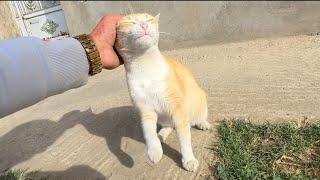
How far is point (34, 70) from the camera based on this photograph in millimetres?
1996

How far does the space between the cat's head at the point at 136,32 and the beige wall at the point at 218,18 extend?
3.55m

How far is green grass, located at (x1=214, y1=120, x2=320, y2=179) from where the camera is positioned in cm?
275

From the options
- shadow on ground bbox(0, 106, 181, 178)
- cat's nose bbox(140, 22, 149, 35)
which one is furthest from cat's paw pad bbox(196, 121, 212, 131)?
cat's nose bbox(140, 22, 149, 35)

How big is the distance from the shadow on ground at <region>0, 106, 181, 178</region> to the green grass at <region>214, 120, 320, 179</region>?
1.88 feet

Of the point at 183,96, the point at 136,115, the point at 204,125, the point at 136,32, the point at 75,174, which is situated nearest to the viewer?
the point at 136,32

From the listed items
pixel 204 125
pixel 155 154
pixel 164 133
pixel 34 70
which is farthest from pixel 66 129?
pixel 34 70

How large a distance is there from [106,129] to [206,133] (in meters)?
1.09

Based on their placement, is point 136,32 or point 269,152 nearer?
point 136,32

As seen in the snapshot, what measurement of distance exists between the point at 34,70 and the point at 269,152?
1.78 metres

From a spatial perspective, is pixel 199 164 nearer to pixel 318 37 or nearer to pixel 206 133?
pixel 206 133

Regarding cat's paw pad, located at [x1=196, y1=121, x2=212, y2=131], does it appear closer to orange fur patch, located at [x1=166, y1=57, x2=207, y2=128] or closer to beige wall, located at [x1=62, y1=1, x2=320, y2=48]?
orange fur patch, located at [x1=166, y1=57, x2=207, y2=128]

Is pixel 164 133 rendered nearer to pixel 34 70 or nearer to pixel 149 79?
pixel 149 79

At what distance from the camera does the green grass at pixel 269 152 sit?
275 centimetres

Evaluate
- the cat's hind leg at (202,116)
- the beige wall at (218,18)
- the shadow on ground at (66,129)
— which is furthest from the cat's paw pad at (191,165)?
the beige wall at (218,18)
